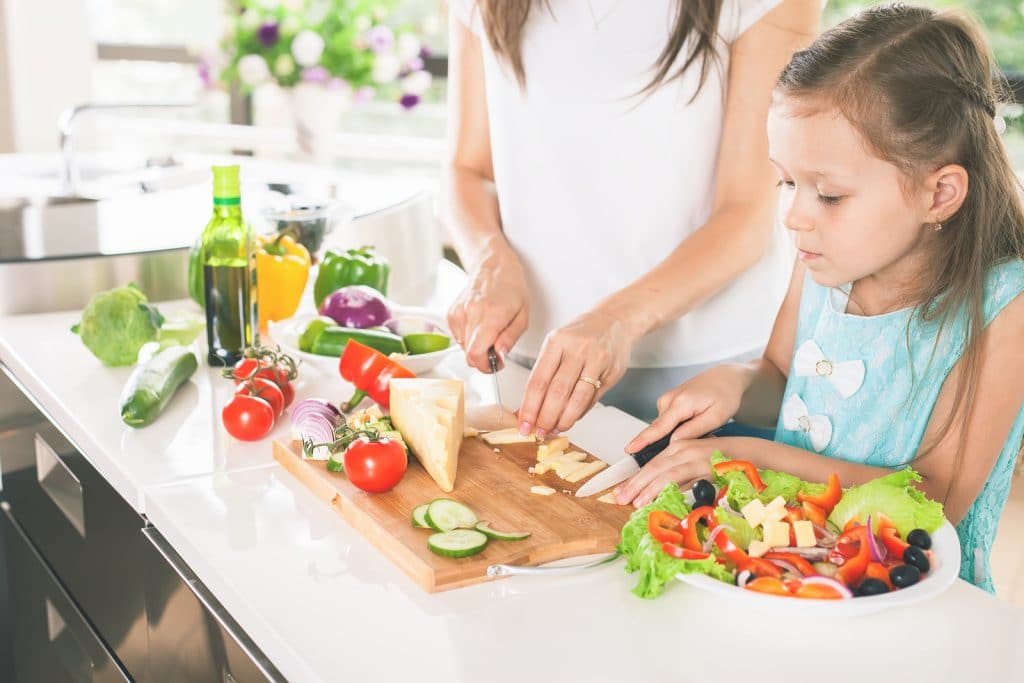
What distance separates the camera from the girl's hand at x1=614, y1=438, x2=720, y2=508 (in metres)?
1.22

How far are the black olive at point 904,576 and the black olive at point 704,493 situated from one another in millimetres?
197

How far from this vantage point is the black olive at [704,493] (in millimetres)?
1114

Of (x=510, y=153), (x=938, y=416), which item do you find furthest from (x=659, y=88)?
(x=938, y=416)

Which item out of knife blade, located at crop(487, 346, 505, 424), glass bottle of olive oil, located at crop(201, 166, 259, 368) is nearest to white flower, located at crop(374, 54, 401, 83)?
glass bottle of olive oil, located at crop(201, 166, 259, 368)

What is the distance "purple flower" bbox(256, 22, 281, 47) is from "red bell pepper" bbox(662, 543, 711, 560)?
3.11 m

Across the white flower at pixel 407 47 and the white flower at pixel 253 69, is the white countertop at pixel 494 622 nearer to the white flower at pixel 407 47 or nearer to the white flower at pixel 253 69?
the white flower at pixel 253 69

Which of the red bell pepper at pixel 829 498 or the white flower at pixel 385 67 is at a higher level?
the white flower at pixel 385 67

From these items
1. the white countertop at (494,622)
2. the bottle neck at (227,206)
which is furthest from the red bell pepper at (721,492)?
the bottle neck at (227,206)

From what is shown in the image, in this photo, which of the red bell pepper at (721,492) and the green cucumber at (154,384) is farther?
the green cucumber at (154,384)

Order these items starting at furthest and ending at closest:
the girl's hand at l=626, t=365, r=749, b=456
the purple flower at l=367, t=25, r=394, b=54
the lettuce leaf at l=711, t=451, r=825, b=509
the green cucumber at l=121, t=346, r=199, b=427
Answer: the purple flower at l=367, t=25, r=394, b=54 < the green cucumber at l=121, t=346, r=199, b=427 < the girl's hand at l=626, t=365, r=749, b=456 < the lettuce leaf at l=711, t=451, r=825, b=509

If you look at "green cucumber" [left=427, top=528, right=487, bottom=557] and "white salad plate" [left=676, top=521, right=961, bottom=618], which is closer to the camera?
"white salad plate" [left=676, top=521, right=961, bottom=618]

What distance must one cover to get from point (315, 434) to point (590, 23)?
0.79 metres

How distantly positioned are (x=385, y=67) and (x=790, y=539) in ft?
10.1

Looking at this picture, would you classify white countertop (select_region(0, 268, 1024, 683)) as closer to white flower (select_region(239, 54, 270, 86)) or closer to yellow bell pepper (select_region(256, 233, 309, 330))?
yellow bell pepper (select_region(256, 233, 309, 330))
